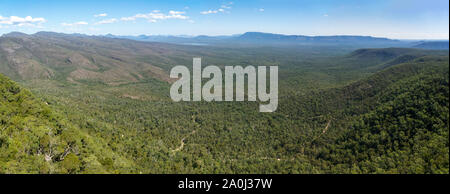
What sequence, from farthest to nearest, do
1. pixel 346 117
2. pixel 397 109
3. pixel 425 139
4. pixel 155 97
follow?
pixel 155 97 → pixel 346 117 → pixel 397 109 → pixel 425 139

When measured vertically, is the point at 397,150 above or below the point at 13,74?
below

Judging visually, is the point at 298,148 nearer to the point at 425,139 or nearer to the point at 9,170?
the point at 425,139

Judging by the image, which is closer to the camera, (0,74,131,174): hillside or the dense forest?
(0,74,131,174): hillside

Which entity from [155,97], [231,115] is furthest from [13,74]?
[231,115]

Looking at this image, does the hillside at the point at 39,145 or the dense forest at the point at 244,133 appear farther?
the dense forest at the point at 244,133

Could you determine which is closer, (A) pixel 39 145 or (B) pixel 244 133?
(A) pixel 39 145

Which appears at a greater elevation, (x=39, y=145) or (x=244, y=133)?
(x=39, y=145)

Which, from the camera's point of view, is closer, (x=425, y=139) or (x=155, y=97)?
(x=425, y=139)
